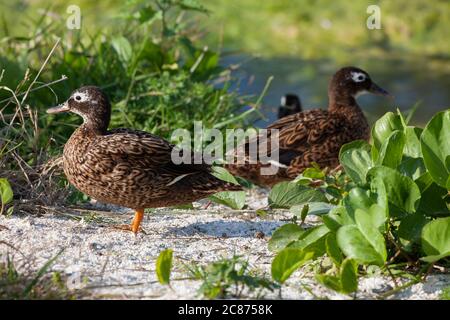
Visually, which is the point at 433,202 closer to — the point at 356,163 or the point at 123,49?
→ the point at 356,163

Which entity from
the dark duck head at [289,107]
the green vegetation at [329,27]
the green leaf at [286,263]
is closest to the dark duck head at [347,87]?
the dark duck head at [289,107]

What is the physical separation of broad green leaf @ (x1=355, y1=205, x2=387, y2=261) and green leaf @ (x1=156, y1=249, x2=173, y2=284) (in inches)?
32.8

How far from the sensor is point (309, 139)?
6.51 metres

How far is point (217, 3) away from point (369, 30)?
2.08 meters

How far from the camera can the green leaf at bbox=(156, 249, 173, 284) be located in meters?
3.85

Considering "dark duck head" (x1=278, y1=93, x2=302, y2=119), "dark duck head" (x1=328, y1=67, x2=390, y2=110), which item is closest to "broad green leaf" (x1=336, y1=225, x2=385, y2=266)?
"dark duck head" (x1=328, y1=67, x2=390, y2=110)

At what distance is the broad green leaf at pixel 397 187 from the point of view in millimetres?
4168

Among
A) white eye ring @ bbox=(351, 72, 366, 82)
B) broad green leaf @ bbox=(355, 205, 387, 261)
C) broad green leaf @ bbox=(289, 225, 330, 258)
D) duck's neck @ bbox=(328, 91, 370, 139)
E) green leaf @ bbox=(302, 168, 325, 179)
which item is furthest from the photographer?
white eye ring @ bbox=(351, 72, 366, 82)

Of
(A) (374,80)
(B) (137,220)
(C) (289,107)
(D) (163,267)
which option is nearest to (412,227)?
(D) (163,267)

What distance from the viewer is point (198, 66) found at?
291 inches

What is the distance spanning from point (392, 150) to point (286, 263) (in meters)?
0.82

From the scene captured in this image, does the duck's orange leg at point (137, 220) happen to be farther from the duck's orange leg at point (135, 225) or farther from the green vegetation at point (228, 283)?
the green vegetation at point (228, 283)

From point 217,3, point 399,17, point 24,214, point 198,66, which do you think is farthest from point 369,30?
point 24,214

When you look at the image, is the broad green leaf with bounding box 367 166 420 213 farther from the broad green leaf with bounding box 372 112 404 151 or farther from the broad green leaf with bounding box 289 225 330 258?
the broad green leaf with bounding box 372 112 404 151
